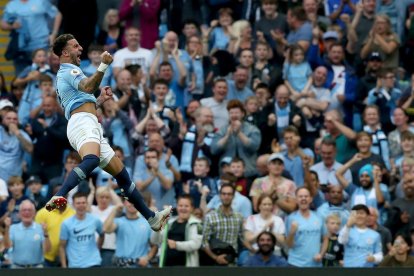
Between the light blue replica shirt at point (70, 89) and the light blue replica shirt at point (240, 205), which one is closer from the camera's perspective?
the light blue replica shirt at point (70, 89)

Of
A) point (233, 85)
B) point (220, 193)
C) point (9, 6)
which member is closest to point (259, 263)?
point (220, 193)

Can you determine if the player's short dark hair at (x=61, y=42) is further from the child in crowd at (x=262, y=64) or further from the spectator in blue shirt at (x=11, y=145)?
the child in crowd at (x=262, y=64)

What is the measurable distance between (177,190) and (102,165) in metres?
4.88

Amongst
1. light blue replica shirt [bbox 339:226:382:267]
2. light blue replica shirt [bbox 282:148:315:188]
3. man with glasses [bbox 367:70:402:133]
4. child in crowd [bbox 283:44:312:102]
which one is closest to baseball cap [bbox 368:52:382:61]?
man with glasses [bbox 367:70:402:133]

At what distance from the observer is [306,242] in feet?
70.5

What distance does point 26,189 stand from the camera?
22875 millimetres

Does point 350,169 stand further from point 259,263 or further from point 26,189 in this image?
point 26,189

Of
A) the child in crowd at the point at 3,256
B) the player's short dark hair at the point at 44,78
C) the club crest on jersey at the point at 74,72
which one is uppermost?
the player's short dark hair at the point at 44,78

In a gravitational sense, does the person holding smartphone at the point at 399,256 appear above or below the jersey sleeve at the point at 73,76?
below

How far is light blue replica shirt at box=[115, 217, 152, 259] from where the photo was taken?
70.5 ft

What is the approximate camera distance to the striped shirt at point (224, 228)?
21.5 m

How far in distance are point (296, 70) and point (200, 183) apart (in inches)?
117

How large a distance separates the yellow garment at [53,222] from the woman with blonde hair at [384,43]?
5709 mm

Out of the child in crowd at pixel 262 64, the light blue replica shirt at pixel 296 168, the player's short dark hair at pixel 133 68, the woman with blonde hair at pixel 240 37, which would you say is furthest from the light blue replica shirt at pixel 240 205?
the woman with blonde hair at pixel 240 37
